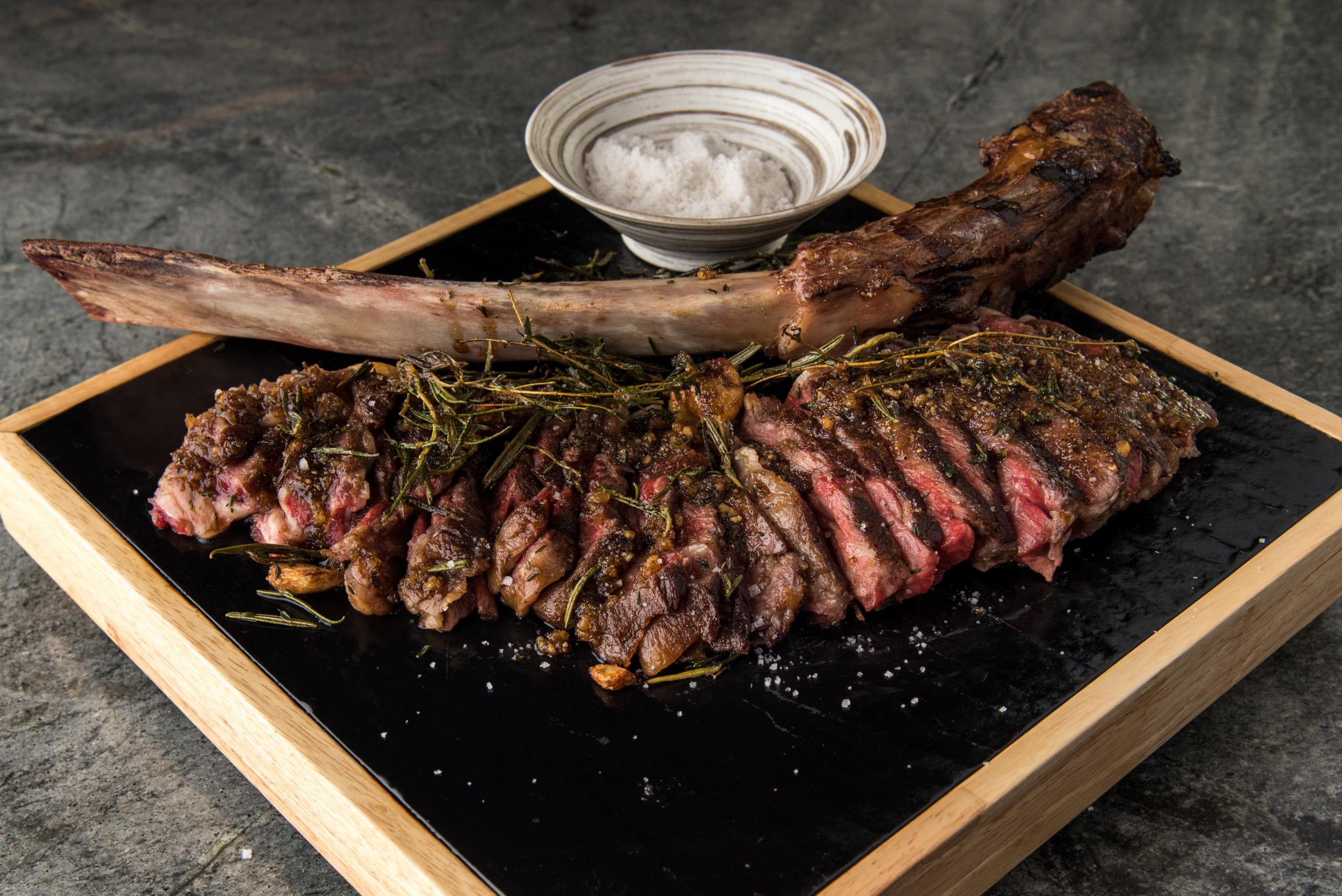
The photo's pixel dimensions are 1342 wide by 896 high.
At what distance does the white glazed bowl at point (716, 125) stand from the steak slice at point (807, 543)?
4.27 ft

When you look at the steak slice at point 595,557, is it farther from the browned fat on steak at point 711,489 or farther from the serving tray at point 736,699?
the serving tray at point 736,699

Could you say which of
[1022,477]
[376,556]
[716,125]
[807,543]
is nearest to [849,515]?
[807,543]

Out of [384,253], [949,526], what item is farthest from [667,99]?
[949,526]

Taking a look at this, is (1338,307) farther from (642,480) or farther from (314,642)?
(314,642)

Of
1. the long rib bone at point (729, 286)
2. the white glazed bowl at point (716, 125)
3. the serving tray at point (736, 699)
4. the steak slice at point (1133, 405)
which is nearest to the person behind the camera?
the serving tray at point (736, 699)

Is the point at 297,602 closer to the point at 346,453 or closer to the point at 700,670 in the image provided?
the point at 346,453

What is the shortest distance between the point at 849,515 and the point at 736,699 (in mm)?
619

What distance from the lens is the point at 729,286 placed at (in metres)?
4.05

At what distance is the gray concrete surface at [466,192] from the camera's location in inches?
147

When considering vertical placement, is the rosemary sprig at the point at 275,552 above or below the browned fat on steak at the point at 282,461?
below

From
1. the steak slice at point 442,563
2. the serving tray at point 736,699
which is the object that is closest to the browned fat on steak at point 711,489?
the steak slice at point 442,563

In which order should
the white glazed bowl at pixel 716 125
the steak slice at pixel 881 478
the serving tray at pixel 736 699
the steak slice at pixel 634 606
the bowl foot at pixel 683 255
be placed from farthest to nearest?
the bowl foot at pixel 683 255, the white glazed bowl at pixel 716 125, the steak slice at pixel 881 478, the steak slice at pixel 634 606, the serving tray at pixel 736 699

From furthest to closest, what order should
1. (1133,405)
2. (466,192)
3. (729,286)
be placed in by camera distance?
(466,192) < (729,286) < (1133,405)

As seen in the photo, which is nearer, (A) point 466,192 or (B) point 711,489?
(B) point 711,489
